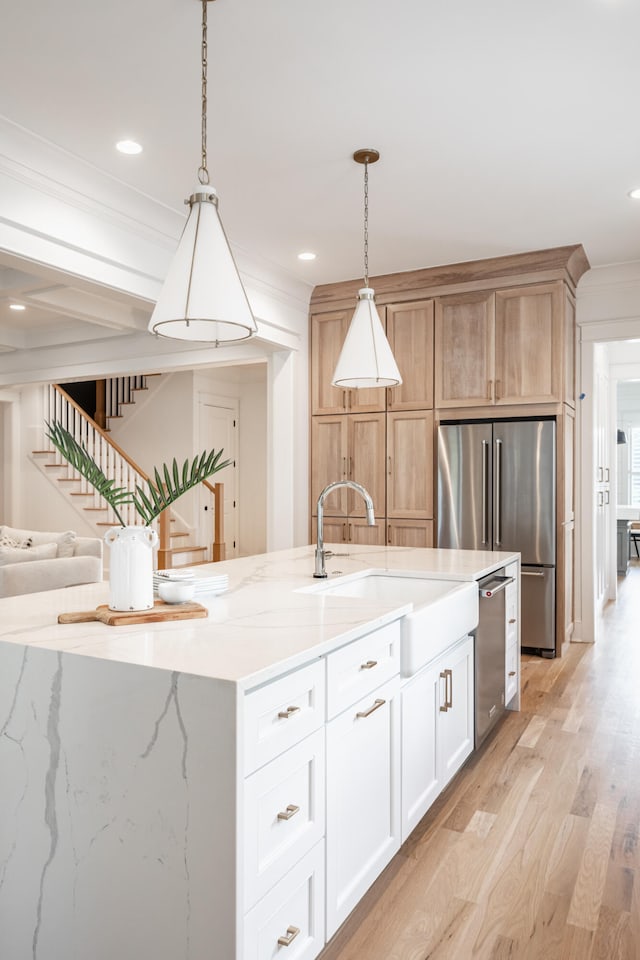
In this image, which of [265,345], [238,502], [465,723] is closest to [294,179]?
[265,345]

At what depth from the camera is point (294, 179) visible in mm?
3543

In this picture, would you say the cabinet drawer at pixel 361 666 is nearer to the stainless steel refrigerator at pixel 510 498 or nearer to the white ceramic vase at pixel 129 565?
the white ceramic vase at pixel 129 565

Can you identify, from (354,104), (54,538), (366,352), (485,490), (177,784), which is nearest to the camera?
(177,784)

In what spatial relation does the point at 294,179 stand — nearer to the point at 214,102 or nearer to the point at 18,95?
the point at 214,102

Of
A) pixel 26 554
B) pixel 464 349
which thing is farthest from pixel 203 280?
pixel 26 554

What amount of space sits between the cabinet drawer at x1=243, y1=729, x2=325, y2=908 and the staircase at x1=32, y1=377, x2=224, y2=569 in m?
6.67

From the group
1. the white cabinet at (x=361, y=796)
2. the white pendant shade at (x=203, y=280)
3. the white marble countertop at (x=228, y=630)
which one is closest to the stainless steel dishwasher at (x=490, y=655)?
the white marble countertop at (x=228, y=630)

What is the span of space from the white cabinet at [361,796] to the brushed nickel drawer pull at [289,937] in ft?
0.55

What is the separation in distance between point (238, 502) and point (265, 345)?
4727 mm

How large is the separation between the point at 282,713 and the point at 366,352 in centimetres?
189

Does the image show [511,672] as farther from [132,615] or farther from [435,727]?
[132,615]

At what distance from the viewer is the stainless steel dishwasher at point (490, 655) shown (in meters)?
2.91

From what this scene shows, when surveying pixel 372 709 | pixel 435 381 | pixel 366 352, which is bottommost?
pixel 372 709

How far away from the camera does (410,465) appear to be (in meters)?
5.21
